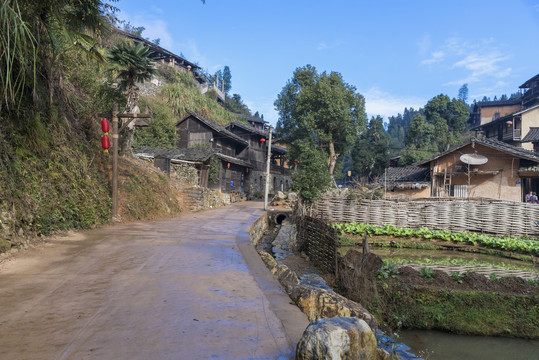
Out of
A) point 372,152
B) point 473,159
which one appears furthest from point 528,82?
point 473,159

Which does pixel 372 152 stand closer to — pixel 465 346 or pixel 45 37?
pixel 465 346

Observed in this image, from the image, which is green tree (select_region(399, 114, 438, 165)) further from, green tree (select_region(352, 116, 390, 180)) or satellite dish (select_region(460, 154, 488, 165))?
satellite dish (select_region(460, 154, 488, 165))

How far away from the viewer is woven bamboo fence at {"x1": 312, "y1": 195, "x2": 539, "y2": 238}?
15352 mm

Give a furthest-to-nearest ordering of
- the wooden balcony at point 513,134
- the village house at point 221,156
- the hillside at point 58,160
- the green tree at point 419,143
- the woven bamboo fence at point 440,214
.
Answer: the green tree at point 419,143, the wooden balcony at point 513,134, the village house at point 221,156, the woven bamboo fence at point 440,214, the hillside at point 58,160

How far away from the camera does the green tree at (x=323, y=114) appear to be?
Result: 33281 millimetres

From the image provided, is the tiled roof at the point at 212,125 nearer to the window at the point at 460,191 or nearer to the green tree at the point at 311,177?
the green tree at the point at 311,177

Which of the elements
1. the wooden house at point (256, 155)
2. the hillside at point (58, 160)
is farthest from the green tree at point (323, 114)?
the hillside at point (58, 160)

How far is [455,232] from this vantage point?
1567cm

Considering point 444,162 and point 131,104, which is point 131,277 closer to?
point 131,104

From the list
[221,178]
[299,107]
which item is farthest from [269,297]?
[299,107]

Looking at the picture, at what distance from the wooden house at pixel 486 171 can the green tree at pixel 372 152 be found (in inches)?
849

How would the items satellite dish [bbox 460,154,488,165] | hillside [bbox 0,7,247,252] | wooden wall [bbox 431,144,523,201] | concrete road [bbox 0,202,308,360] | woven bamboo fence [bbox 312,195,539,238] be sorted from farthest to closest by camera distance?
satellite dish [bbox 460,154,488,165] → wooden wall [bbox 431,144,523,201] → woven bamboo fence [bbox 312,195,539,238] → hillside [bbox 0,7,247,252] → concrete road [bbox 0,202,308,360]

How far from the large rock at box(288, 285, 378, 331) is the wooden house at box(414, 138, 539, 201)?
64.4 feet


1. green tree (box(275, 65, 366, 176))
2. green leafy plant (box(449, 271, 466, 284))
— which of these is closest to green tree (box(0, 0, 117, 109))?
green leafy plant (box(449, 271, 466, 284))
